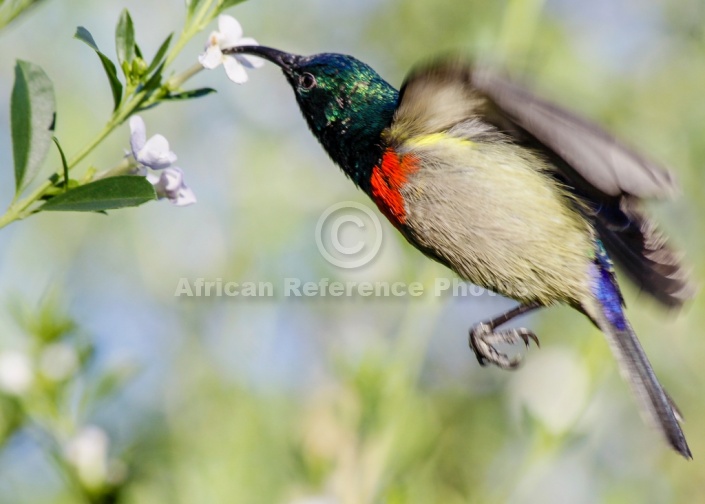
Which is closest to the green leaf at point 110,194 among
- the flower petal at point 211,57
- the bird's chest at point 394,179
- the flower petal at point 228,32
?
the flower petal at point 211,57

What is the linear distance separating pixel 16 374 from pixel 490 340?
1138 mm

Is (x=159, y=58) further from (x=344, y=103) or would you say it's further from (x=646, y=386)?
(x=646, y=386)

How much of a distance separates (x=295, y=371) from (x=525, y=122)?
5.22 ft

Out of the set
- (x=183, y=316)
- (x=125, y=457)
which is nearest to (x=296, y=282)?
(x=183, y=316)

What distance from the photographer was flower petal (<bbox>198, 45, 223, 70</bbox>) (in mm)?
1571

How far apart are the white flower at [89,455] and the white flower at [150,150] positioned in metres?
0.70

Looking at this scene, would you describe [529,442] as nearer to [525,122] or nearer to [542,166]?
[542,166]

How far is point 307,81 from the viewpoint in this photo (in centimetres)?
241

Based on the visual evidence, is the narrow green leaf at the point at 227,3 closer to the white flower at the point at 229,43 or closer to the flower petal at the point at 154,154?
the white flower at the point at 229,43

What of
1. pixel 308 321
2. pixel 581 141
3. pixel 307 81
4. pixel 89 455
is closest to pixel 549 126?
pixel 581 141

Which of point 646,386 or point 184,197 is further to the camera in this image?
point 646,386

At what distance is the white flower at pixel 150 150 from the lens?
1.52m

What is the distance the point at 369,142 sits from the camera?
91.8 inches

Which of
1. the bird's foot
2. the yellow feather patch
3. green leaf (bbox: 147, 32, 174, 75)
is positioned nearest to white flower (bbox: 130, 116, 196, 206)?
green leaf (bbox: 147, 32, 174, 75)
